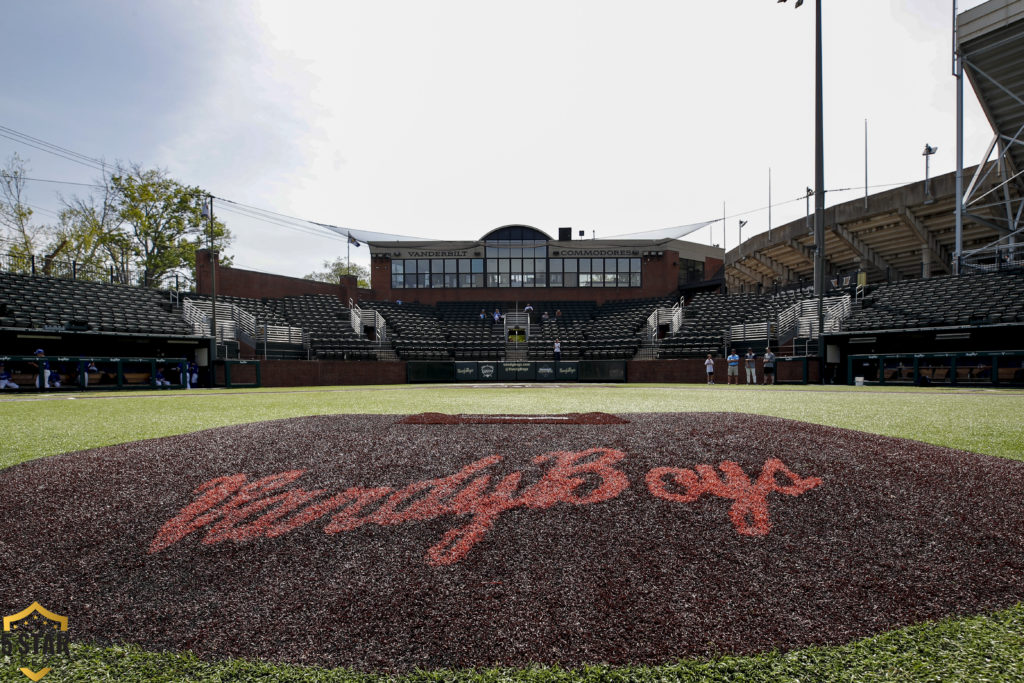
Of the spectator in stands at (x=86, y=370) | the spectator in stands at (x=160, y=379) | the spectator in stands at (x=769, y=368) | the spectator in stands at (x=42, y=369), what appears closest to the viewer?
the spectator in stands at (x=42, y=369)

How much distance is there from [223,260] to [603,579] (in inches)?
2064

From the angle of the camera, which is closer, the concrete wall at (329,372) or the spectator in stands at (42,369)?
the spectator in stands at (42,369)

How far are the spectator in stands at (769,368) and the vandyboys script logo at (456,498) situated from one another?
20.2 m

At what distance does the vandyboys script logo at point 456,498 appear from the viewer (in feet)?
11.5

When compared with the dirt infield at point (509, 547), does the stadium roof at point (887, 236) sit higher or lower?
higher

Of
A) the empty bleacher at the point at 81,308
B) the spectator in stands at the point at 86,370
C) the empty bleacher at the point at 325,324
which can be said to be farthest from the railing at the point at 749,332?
the spectator in stands at the point at 86,370

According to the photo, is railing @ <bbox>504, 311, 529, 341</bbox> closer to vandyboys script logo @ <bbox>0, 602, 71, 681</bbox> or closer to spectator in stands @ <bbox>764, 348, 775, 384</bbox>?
spectator in stands @ <bbox>764, 348, 775, 384</bbox>

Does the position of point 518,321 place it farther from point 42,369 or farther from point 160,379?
point 42,369

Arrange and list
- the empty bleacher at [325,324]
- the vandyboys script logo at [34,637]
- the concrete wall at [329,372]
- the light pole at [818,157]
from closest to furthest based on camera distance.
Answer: the vandyboys script logo at [34,637] < the light pole at [818,157] < the concrete wall at [329,372] < the empty bleacher at [325,324]

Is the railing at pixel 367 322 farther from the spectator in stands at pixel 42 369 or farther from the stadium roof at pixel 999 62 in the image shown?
the stadium roof at pixel 999 62

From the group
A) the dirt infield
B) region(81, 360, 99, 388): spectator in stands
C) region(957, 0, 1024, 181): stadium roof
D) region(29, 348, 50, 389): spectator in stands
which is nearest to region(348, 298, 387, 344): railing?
region(81, 360, 99, 388): spectator in stands

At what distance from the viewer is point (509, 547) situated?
3293 mm

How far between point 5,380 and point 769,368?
104 ft

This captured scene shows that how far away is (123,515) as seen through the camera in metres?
3.71
